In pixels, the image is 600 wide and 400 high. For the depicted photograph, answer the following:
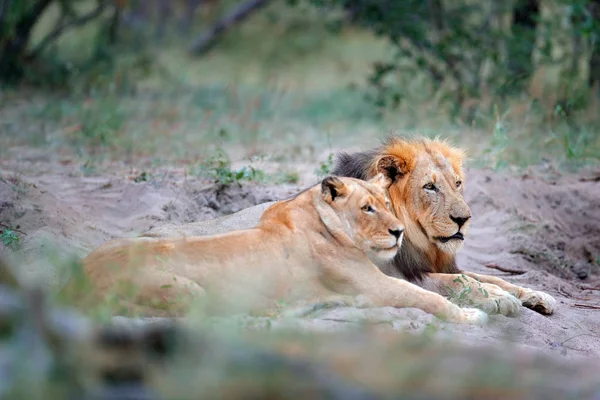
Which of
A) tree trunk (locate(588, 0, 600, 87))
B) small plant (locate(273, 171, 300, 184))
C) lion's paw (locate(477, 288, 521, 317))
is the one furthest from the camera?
tree trunk (locate(588, 0, 600, 87))

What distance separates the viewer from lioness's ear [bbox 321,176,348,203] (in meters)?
4.39

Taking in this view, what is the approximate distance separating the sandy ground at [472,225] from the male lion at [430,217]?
215 millimetres

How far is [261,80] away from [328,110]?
8.80 ft

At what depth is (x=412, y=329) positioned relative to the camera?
12.9 feet

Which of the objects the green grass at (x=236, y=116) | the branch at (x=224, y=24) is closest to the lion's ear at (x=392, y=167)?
the green grass at (x=236, y=116)

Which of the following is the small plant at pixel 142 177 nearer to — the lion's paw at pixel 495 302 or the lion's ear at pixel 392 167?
the lion's ear at pixel 392 167

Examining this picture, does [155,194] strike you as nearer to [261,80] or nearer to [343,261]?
[343,261]

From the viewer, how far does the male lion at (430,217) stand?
4.83 metres

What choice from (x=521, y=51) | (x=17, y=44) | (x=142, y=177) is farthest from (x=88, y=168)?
(x=521, y=51)

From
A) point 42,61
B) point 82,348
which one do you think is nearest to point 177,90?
point 42,61

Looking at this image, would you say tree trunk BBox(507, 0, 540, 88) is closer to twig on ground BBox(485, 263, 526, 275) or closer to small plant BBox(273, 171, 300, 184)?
small plant BBox(273, 171, 300, 184)

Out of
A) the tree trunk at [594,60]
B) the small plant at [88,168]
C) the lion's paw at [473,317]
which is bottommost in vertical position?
the lion's paw at [473,317]

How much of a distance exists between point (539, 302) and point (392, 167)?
1.13 m

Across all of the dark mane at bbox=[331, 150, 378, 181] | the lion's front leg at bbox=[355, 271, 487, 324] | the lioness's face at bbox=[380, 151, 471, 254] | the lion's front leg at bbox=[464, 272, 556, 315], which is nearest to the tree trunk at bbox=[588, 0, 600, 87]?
the lion's front leg at bbox=[464, 272, 556, 315]
